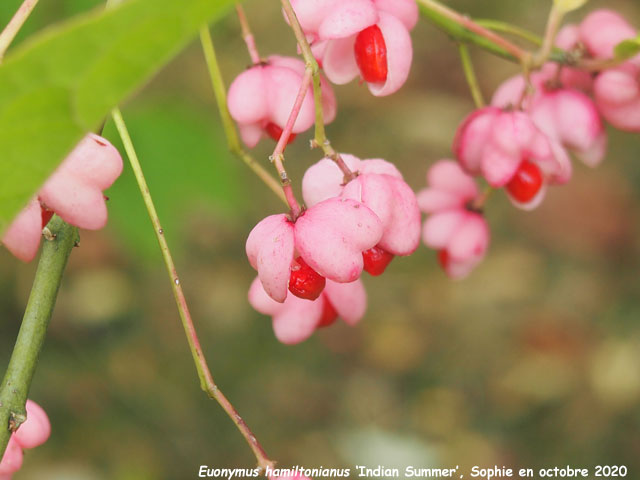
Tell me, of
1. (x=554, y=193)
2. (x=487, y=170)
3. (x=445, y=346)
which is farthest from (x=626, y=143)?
(x=487, y=170)

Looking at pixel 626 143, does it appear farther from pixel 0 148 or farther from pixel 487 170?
pixel 0 148

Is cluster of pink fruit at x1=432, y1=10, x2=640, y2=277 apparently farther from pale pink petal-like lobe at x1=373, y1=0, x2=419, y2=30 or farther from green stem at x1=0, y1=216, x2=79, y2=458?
green stem at x1=0, y1=216, x2=79, y2=458

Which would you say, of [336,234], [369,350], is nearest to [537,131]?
[336,234]

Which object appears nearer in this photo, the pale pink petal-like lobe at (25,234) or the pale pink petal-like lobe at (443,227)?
the pale pink petal-like lobe at (25,234)

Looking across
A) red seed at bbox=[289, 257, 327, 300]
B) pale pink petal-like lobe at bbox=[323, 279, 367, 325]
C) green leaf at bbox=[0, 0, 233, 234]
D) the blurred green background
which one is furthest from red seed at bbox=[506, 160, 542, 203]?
the blurred green background

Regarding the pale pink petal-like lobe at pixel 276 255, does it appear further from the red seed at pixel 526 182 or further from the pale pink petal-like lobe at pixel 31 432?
the red seed at pixel 526 182

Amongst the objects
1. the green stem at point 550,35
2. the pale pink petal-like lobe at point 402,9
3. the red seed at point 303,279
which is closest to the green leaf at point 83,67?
the red seed at point 303,279
